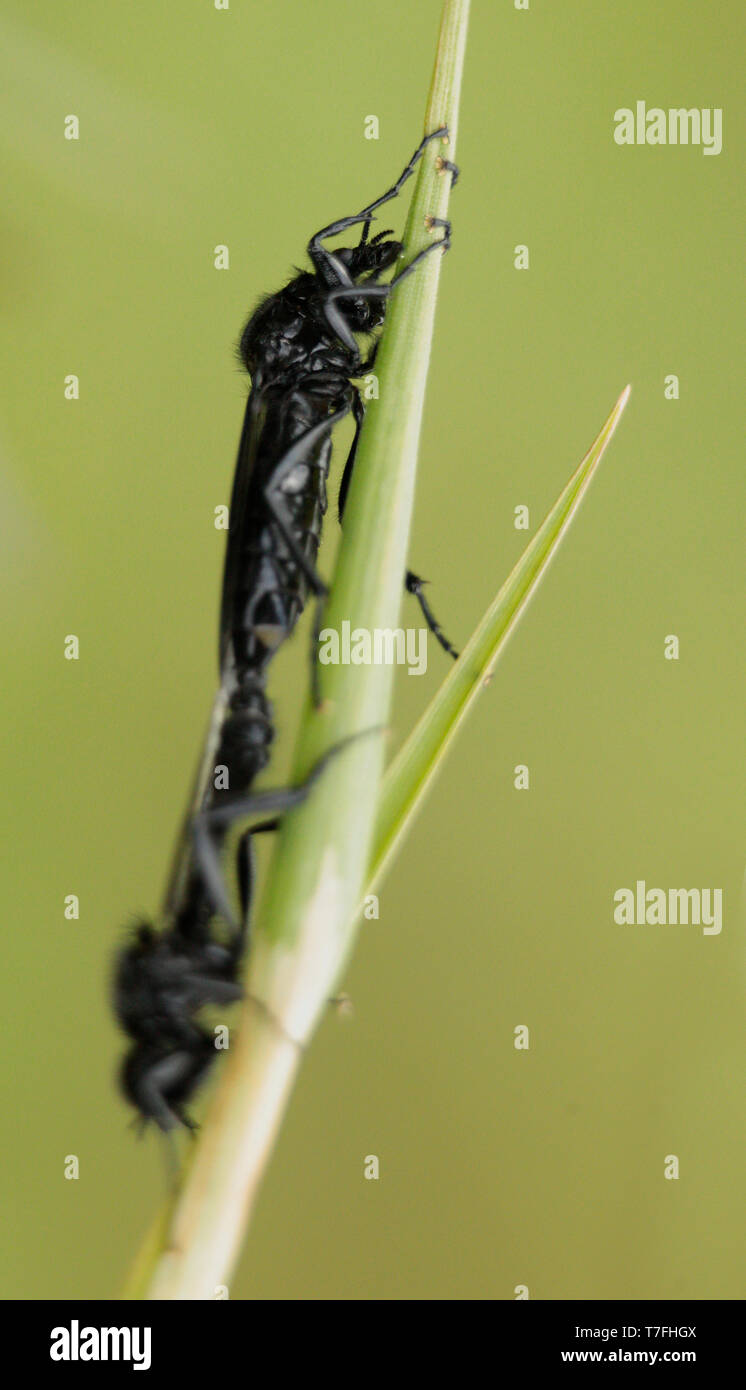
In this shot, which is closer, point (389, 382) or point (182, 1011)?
point (389, 382)

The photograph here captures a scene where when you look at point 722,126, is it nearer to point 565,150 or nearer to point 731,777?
point 565,150

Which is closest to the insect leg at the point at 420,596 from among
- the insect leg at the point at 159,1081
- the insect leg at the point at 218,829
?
the insect leg at the point at 218,829

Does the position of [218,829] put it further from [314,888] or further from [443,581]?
[443,581]

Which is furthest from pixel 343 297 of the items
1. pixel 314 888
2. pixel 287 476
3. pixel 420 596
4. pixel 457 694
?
pixel 314 888

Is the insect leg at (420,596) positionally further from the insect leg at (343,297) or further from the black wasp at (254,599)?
the insect leg at (343,297)

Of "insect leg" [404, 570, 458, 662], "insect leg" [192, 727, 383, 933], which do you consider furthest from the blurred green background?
"insect leg" [192, 727, 383, 933]
